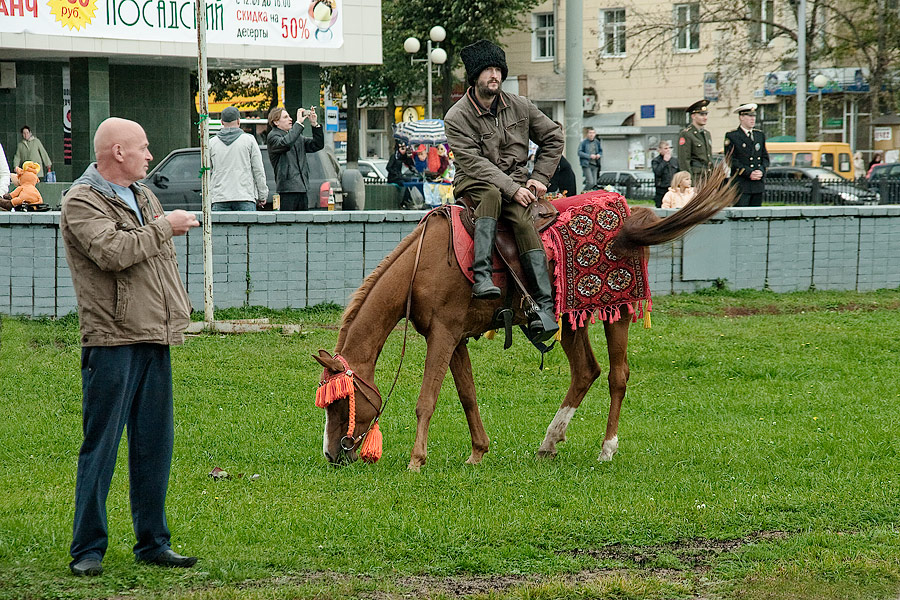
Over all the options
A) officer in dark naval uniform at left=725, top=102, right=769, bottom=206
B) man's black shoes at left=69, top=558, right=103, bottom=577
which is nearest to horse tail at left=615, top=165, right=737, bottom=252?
man's black shoes at left=69, top=558, right=103, bottom=577

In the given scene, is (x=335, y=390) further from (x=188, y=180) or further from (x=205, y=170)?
(x=188, y=180)

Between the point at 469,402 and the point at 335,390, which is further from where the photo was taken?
the point at 469,402

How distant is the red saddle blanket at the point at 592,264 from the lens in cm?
803

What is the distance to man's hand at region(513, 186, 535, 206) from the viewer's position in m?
7.70

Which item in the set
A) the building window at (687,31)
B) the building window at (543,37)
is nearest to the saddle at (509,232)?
the building window at (687,31)

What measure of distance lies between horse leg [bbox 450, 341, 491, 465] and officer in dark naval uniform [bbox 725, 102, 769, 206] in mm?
9794

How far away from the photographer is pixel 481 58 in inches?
302

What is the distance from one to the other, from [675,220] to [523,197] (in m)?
1.07

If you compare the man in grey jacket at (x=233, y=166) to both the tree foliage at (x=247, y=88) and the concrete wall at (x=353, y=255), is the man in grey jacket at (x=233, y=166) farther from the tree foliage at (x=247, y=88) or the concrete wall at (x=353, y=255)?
the tree foliage at (x=247, y=88)

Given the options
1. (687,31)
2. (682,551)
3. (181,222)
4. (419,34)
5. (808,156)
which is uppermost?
(687,31)

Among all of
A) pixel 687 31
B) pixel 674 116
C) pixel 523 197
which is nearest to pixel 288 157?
pixel 523 197

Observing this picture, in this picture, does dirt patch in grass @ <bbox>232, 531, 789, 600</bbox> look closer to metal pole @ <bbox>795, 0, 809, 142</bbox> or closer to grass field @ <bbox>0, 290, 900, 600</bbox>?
grass field @ <bbox>0, 290, 900, 600</bbox>

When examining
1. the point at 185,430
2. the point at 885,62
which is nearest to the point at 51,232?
the point at 185,430

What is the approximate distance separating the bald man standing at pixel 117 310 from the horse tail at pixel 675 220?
3.60 m
